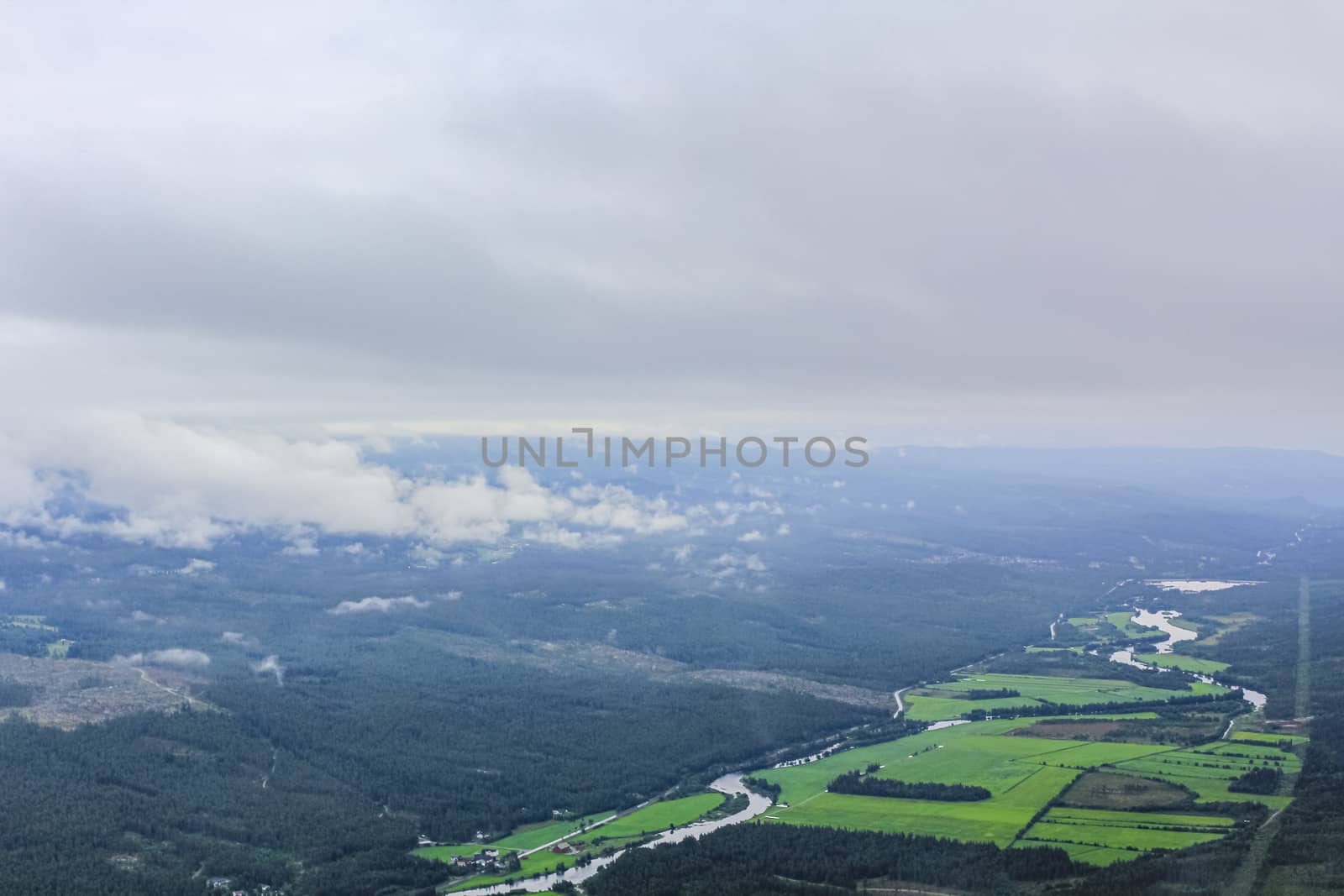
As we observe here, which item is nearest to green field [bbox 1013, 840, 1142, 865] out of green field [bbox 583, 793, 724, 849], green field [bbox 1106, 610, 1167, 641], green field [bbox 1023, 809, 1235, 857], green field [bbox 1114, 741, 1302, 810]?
green field [bbox 1023, 809, 1235, 857]

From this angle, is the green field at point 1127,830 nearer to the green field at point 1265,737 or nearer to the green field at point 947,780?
the green field at point 947,780

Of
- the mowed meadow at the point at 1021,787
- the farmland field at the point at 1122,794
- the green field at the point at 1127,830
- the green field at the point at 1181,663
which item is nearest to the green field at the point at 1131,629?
the green field at the point at 1181,663

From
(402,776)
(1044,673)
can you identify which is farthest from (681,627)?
(402,776)

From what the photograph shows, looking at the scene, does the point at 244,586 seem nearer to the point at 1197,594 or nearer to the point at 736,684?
the point at 736,684

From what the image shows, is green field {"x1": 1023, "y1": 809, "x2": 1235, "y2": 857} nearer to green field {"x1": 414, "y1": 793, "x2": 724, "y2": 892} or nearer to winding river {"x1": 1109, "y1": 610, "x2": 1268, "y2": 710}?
green field {"x1": 414, "y1": 793, "x2": 724, "y2": 892}

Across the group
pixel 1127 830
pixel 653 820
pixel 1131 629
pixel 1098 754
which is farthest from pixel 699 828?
pixel 1131 629

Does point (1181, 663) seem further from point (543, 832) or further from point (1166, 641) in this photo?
point (543, 832)

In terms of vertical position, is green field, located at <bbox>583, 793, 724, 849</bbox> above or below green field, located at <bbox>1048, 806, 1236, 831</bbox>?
below
